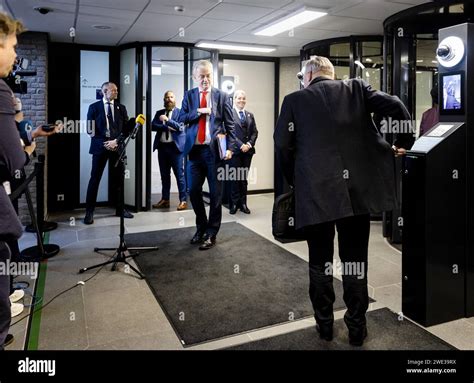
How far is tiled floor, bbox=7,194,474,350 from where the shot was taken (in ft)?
8.00

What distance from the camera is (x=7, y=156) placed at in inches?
59.3

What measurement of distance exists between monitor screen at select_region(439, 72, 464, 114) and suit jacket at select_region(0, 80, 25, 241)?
2587 mm

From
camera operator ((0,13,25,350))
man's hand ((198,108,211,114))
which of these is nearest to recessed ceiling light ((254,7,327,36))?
man's hand ((198,108,211,114))

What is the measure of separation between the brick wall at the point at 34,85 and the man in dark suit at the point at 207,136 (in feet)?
8.28

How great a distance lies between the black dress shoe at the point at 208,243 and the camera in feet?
13.9

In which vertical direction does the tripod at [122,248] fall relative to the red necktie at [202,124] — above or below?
below

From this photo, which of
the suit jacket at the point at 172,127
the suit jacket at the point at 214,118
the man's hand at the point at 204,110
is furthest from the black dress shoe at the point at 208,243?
the suit jacket at the point at 172,127

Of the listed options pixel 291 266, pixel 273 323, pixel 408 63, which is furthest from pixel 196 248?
pixel 408 63

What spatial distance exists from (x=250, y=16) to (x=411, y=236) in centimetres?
324

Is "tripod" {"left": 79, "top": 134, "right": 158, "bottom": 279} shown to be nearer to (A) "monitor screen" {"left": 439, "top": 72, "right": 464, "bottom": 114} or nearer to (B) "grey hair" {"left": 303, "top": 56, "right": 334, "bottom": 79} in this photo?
(B) "grey hair" {"left": 303, "top": 56, "right": 334, "bottom": 79}

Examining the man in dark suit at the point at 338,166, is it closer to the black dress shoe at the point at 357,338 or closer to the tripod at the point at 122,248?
the black dress shoe at the point at 357,338

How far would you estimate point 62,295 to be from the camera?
3.12 m

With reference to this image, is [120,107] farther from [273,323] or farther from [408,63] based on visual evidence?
[273,323]
